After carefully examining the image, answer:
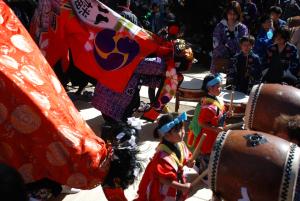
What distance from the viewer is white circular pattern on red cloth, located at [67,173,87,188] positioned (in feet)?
10.4

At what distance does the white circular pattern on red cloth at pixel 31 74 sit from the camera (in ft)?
11.0

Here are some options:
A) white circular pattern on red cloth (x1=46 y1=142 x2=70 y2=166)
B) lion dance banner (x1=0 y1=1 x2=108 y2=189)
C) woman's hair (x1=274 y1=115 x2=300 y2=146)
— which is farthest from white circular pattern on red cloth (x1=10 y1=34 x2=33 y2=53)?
woman's hair (x1=274 y1=115 x2=300 y2=146)

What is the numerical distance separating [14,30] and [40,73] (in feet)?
1.48

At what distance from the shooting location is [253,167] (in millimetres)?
2635

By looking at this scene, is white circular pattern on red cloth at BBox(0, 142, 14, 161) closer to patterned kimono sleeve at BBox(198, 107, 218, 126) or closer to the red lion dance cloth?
patterned kimono sleeve at BBox(198, 107, 218, 126)

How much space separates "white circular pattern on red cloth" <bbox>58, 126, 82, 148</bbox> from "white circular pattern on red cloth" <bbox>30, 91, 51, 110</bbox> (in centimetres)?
19

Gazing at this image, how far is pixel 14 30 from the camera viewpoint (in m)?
3.67

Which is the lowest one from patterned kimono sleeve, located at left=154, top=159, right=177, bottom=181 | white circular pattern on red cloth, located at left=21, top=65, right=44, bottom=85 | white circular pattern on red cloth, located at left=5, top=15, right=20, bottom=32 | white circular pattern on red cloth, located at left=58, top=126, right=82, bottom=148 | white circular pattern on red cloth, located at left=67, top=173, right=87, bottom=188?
white circular pattern on red cloth, located at left=67, top=173, right=87, bottom=188

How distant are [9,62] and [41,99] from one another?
0.37m

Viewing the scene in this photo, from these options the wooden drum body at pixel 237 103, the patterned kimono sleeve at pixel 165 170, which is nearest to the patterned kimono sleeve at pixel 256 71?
the wooden drum body at pixel 237 103

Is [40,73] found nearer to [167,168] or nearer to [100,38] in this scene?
[167,168]

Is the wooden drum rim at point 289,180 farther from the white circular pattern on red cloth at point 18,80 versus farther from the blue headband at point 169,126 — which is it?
the white circular pattern on red cloth at point 18,80

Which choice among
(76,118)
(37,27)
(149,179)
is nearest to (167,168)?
(149,179)

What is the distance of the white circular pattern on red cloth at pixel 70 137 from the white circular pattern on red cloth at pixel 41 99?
0.19m
